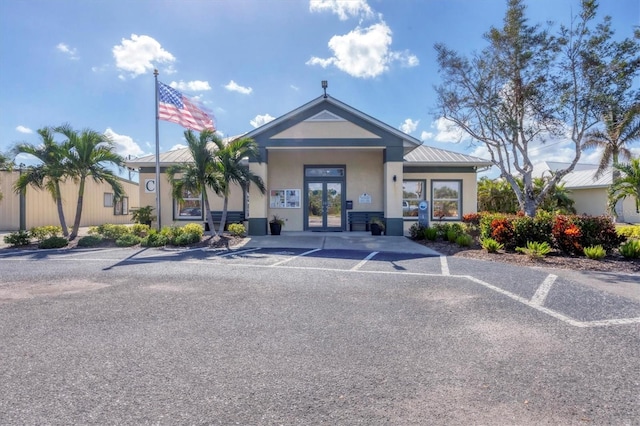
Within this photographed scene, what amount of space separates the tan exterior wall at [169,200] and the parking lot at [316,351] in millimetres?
9302

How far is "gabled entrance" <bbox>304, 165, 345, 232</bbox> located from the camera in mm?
15984

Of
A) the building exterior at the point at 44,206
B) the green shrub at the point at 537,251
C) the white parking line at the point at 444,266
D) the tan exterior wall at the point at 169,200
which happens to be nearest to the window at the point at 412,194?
Answer: the white parking line at the point at 444,266

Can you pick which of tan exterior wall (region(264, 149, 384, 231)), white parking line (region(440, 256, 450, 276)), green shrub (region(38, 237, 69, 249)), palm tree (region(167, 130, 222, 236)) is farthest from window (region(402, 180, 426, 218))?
green shrub (region(38, 237, 69, 249))

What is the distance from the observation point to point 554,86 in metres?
11.4

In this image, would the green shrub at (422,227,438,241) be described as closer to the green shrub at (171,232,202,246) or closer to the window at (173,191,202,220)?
the green shrub at (171,232,202,246)

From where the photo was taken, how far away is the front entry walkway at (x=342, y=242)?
11047 millimetres

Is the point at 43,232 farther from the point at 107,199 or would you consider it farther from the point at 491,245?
the point at 491,245

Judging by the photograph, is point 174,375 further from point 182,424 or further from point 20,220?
point 20,220

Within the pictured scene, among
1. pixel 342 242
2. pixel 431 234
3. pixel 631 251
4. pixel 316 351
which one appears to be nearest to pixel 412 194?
pixel 431 234

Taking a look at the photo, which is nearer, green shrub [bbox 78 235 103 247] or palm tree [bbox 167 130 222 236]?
green shrub [bbox 78 235 103 247]

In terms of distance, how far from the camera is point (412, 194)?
53.6 feet

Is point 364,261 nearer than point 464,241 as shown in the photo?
Yes

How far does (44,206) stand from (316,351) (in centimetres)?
2215

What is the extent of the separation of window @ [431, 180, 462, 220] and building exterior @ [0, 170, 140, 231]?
15639 millimetres
